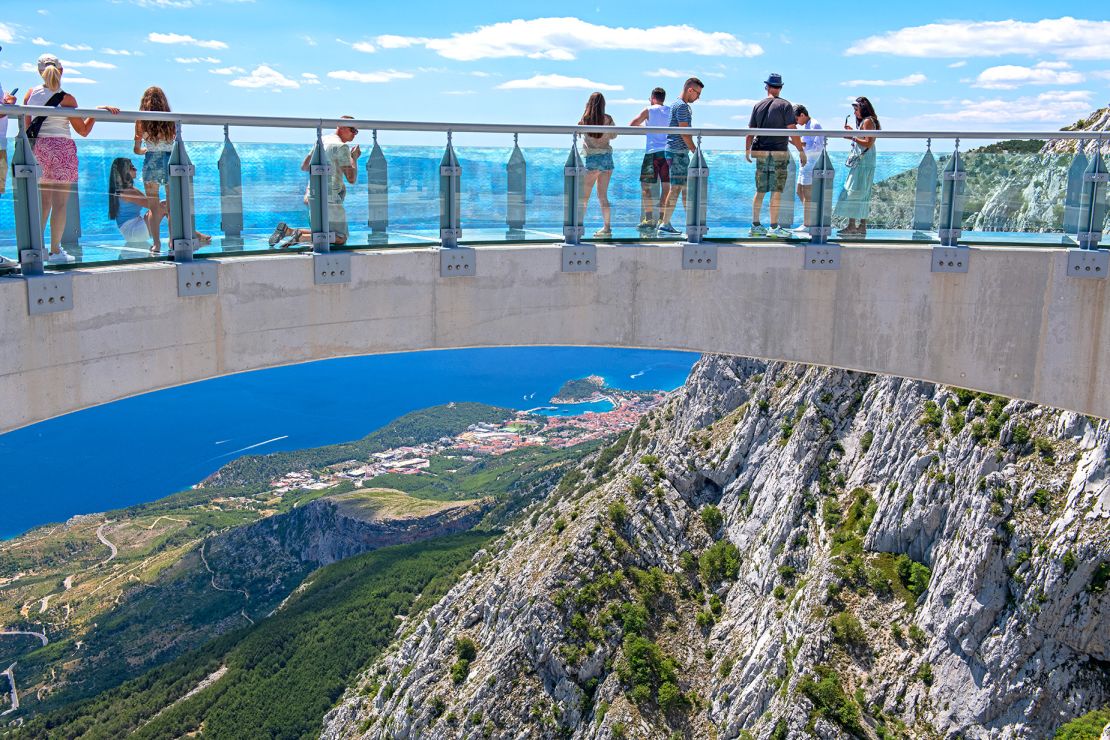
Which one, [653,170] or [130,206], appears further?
[653,170]

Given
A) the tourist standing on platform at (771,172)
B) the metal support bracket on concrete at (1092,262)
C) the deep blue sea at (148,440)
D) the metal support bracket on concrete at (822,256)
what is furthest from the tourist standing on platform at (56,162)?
the deep blue sea at (148,440)

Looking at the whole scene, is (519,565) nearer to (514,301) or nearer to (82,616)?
(514,301)

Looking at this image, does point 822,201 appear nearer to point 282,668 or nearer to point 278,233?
point 278,233

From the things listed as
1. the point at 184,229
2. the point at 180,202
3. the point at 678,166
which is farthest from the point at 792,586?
the point at 180,202

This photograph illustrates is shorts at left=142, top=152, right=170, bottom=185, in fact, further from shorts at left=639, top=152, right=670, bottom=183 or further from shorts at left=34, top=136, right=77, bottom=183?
shorts at left=639, top=152, right=670, bottom=183

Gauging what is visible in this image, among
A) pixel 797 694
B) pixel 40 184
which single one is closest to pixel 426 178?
pixel 40 184

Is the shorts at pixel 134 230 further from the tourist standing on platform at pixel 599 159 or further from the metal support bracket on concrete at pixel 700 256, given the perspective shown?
the metal support bracket on concrete at pixel 700 256

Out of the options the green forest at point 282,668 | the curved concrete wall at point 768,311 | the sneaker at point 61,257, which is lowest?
the green forest at point 282,668
